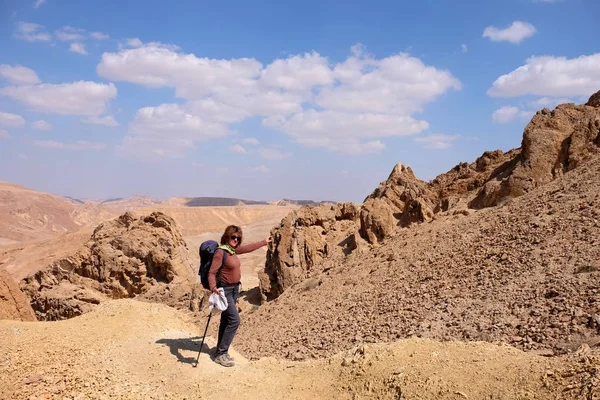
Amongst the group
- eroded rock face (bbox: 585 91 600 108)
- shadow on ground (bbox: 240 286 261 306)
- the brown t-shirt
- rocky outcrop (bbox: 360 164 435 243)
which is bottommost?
shadow on ground (bbox: 240 286 261 306)

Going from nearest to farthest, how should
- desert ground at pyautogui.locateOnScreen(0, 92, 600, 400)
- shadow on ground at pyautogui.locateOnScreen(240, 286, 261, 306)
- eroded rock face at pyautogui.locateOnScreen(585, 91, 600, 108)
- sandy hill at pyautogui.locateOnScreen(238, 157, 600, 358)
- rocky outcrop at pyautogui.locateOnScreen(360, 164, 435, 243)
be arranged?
desert ground at pyautogui.locateOnScreen(0, 92, 600, 400)
sandy hill at pyautogui.locateOnScreen(238, 157, 600, 358)
rocky outcrop at pyautogui.locateOnScreen(360, 164, 435, 243)
eroded rock face at pyautogui.locateOnScreen(585, 91, 600, 108)
shadow on ground at pyautogui.locateOnScreen(240, 286, 261, 306)

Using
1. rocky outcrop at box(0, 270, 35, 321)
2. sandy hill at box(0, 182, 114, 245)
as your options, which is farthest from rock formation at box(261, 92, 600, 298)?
sandy hill at box(0, 182, 114, 245)

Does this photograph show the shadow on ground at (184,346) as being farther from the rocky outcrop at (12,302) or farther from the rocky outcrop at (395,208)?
the rocky outcrop at (395,208)

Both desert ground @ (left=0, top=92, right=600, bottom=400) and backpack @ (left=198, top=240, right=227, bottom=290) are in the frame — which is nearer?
desert ground @ (left=0, top=92, right=600, bottom=400)

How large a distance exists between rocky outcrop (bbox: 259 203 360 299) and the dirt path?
1135 cm

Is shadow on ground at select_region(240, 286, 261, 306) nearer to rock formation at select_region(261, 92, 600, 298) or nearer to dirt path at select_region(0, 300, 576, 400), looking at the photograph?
rock formation at select_region(261, 92, 600, 298)

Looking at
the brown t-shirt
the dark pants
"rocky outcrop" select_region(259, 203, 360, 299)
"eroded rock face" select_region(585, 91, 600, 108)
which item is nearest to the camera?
the brown t-shirt

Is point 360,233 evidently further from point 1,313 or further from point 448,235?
point 1,313

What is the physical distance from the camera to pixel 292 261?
749 inches

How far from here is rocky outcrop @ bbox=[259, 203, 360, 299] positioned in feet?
61.3

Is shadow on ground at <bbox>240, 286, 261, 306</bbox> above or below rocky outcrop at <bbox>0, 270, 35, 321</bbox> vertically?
below

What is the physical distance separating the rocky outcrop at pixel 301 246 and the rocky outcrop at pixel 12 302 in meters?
9.88

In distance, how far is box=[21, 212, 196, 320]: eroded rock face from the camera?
18203 millimetres

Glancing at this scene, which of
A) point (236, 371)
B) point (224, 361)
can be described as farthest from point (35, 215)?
point (236, 371)
